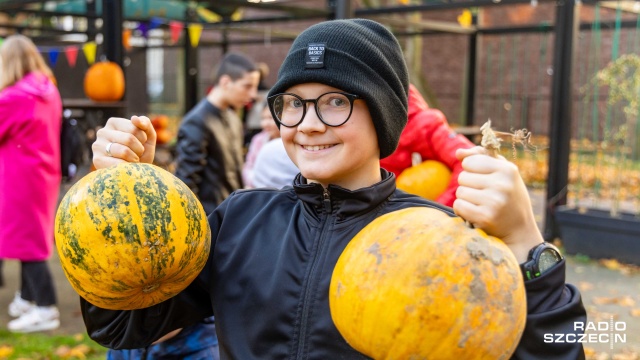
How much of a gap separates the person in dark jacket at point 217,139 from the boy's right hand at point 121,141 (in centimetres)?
308

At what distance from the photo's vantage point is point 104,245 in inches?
61.4

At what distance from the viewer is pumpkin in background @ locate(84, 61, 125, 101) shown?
7043 mm

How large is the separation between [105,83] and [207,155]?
2861 mm

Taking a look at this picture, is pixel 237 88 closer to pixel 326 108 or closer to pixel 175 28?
pixel 326 108

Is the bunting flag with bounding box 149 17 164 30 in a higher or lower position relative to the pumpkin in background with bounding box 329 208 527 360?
higher

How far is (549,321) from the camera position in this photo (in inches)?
55.5

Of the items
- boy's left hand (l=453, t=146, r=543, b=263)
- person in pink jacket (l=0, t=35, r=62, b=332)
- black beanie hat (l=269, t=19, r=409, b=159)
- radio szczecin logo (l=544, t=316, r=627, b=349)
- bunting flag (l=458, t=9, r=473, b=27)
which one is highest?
bunting flag (l=458, t=9, r=473, b=27)

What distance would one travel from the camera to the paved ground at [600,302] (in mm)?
4957

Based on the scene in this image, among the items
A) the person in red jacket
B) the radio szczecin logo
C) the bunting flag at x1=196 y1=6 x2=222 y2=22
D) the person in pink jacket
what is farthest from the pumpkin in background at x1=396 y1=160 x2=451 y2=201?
the bunting flag at x1=196 y1=6 x2=222 y2=22

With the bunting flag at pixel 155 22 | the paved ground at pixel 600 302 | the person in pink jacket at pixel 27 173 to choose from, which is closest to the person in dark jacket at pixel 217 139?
the person in pink jacket at pixel 27 173

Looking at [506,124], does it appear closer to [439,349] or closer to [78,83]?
[78,83]

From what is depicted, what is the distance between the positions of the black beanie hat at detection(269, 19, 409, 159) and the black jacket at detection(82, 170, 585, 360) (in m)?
0.18

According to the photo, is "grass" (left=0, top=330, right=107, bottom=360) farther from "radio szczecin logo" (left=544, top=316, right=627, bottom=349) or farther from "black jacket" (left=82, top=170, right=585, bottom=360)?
"radio szczecin logo" (left=544, top=316, right=627, bottom=349)

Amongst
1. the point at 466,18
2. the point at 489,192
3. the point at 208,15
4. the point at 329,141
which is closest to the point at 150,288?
the point at 329,141
